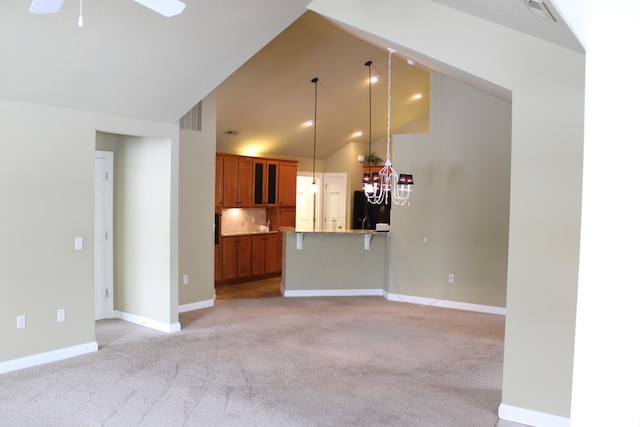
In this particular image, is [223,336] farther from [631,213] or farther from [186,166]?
[631,213]

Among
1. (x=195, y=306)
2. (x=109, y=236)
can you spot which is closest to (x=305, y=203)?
(x=195, y=306)

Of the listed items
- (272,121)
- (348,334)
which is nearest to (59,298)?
(348,334)

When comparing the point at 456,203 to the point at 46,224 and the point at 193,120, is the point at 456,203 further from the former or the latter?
the point at 46,224

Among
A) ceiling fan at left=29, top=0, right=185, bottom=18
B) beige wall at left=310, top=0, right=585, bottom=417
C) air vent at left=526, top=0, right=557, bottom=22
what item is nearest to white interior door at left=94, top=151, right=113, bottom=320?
ceiling fan at left=29, top=0, right=185, bottom=18

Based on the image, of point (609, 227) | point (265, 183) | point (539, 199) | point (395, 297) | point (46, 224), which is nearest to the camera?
point (609, 227)

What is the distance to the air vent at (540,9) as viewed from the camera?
233 cm

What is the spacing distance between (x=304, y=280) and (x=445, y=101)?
3.48m

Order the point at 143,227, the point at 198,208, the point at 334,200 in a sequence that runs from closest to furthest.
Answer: the point at 143,227, the point at 198,208, the point at 334,200

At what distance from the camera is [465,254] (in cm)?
634

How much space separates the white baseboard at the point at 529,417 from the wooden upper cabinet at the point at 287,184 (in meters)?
6.30

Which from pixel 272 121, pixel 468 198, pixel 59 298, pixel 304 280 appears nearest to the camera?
pixel 59 298

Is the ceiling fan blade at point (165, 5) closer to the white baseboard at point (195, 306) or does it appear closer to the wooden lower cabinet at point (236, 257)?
the white baseboard at point (195, 306)

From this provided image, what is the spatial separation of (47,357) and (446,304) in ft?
16.5

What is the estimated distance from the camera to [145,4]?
2.16 metres
